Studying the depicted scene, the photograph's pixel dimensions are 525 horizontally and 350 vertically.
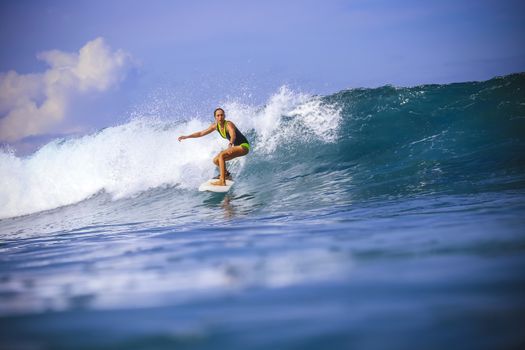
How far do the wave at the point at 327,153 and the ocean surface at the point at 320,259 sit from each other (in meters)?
0.09

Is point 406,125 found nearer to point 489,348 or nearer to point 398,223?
point 398,223

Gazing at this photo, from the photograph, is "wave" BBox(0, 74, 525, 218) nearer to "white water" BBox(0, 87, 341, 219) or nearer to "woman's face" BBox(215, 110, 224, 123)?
"white water" BBox(0, 87, 341, 219)

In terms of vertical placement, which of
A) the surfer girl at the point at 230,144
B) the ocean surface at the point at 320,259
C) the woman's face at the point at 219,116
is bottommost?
the ocean surface at the point at 320,259

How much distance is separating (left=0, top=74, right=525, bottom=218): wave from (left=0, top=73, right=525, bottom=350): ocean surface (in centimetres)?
Answer: 9

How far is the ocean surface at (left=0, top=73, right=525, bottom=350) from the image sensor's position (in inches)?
66.7

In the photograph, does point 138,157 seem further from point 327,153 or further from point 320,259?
point 320,259

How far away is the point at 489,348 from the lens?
1396 mm

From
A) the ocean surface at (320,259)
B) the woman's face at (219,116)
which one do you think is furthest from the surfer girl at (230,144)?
the ocean surface at (320,259)

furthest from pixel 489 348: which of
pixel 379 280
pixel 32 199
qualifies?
pixel 32 199

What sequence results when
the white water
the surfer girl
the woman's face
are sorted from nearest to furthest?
the surfer girl → the woman's face → the white water

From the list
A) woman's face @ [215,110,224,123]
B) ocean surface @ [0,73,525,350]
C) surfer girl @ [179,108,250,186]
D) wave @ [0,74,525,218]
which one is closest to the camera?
ocean surface @ [0,73,525,350]

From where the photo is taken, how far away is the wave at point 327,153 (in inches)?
338

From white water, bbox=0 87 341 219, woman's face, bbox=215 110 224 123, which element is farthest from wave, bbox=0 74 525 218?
woman's face, bbox=215 110 224 123

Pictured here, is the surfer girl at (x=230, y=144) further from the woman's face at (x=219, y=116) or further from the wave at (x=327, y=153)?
the wave at (x=327, y=153)
